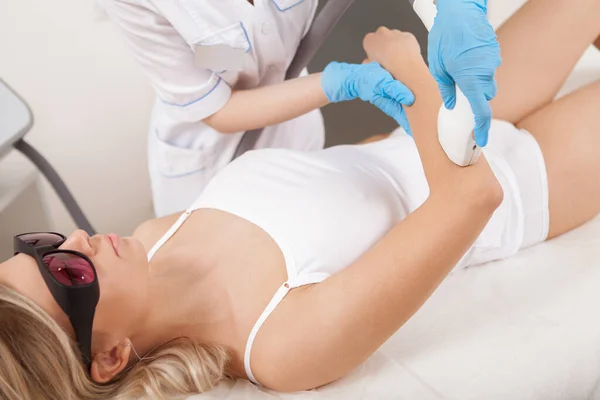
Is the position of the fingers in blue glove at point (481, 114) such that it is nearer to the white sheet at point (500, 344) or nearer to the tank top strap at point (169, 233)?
the white sheet at point (500, 344)

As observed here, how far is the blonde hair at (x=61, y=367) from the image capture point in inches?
33.3

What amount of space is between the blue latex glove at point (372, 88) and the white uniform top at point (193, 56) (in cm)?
19

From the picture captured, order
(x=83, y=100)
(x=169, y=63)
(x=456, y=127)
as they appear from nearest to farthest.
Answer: (x=456, y=127)
(x=169, y=63)
(x=83, y=100)

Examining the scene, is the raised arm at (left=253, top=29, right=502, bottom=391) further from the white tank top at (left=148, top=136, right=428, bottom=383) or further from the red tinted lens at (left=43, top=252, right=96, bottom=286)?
the red tinted lens at (left=43, top=252, right=96, bottom=286)

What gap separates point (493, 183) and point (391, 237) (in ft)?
0.57

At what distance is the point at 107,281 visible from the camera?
95 cm

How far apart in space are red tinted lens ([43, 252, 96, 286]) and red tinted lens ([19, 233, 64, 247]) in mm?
55

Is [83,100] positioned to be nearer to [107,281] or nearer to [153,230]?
[153,230]

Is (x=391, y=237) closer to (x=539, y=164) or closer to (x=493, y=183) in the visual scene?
(x=493, y=183)

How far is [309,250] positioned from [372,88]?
0.98 feet

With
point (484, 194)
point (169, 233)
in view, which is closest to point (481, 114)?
point (484, 194)

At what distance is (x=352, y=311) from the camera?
2.87 feet

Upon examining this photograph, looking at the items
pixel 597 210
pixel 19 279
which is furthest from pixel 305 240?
pixel 597 210

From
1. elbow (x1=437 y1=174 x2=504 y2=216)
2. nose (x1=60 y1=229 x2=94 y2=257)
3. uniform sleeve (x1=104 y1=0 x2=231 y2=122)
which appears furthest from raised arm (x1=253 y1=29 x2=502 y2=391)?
uniform sleeve (x1=104 y1=0 x2=231 y2=122)
